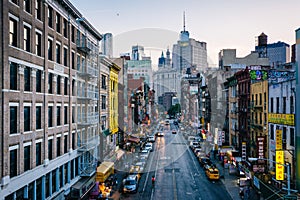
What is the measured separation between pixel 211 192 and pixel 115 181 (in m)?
11.0

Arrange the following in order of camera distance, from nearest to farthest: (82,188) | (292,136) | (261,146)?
(292,136)
(82,188)
(261,146)

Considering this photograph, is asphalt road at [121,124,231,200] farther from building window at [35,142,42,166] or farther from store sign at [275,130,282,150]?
building window at [35,142,42,166]

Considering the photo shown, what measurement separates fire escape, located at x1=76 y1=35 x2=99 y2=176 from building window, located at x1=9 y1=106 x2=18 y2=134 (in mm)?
14346

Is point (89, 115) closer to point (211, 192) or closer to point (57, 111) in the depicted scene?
point (57, 111)

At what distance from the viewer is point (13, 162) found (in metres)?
22.0

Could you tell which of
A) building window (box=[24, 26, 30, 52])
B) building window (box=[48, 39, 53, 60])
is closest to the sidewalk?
building window (box=[48, 39, 53, 60])

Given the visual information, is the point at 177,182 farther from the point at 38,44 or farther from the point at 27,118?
the point at 38,44

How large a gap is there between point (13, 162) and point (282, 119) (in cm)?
2537

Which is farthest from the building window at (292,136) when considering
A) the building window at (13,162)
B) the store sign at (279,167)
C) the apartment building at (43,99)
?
the building window at (13,162)

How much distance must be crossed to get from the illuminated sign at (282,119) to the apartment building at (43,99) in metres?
19.9

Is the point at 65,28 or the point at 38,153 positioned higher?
the point at 65,28

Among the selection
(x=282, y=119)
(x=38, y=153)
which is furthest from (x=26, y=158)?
(x=282, y=119)

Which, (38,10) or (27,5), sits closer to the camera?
(27,5)

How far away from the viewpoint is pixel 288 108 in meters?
33.9
